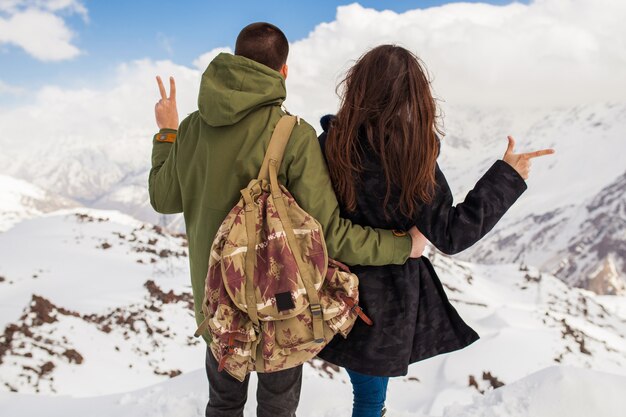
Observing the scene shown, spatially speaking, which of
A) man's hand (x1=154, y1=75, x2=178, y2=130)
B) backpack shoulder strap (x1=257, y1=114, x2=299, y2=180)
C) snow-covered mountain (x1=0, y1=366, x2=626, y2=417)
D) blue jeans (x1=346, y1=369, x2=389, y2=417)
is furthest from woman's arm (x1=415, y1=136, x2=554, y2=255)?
snow-covered mountain (x1=0, y1=366, x2=626, y2=417)

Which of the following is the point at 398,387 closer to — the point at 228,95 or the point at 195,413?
the point at 195,413

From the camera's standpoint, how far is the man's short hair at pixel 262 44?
2.20m

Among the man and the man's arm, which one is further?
the man's arm

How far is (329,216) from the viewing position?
2.20m

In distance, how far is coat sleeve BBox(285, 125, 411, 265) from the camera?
2.14 meters

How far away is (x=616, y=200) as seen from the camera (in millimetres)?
176125

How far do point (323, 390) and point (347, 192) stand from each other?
303 cm

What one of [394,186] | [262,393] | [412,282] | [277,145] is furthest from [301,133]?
[262,393]

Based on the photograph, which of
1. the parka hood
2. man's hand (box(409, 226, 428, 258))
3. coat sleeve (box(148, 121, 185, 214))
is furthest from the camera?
coat sleeve (box(148, 121, 185, 214))

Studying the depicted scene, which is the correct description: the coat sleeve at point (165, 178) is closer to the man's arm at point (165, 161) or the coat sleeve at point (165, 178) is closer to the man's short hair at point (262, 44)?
the man's arm at point (165, 161)

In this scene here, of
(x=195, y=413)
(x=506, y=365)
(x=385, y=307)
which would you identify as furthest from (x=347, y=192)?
(x=506, y=365)

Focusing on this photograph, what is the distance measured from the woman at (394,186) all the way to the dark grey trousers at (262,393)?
0.28 meters

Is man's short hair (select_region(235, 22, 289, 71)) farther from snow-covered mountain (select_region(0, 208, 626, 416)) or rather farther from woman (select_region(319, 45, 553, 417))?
snow-covered mountain (select_region(0, 208, 626, 416))

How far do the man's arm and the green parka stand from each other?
13 cm
